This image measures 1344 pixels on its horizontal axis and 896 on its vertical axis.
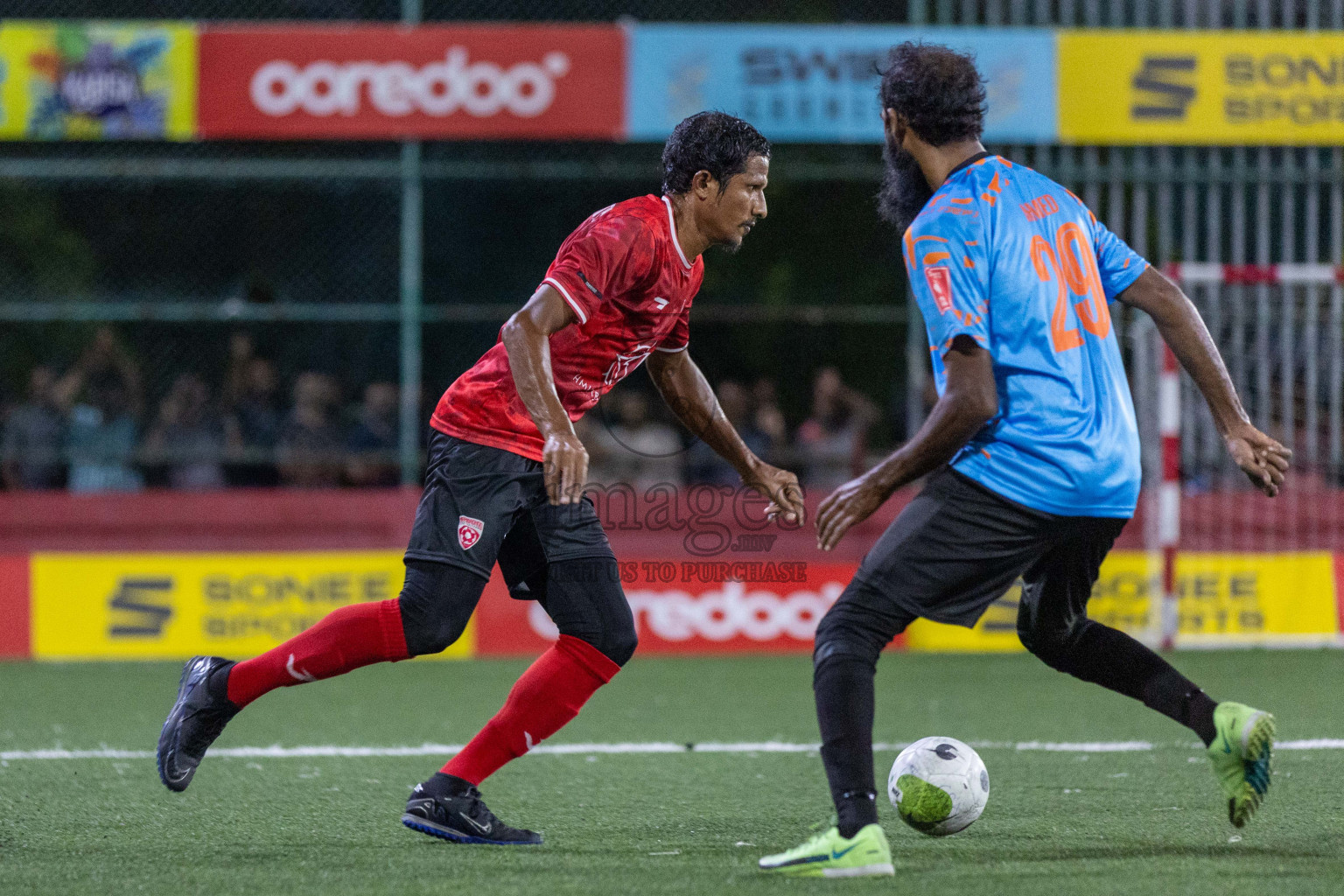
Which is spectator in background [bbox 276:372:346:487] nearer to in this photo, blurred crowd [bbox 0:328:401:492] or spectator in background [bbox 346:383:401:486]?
blurred crowd [bbox 0:328:401:492]

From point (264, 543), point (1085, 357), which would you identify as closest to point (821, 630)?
point (1085, 357)

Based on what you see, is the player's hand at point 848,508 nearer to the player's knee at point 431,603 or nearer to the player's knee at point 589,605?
the player's knee at point 589,605

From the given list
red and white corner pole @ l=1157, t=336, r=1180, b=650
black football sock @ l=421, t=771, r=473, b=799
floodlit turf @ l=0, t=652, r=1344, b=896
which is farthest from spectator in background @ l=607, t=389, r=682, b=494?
black football sock @ l=421, t=771, r=473, b=799

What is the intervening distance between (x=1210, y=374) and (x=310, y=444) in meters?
7.98

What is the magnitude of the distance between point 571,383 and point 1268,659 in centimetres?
629

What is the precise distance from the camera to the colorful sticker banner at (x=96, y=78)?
1057 centimetres

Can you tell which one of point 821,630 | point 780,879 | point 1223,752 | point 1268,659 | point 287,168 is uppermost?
point 287,168

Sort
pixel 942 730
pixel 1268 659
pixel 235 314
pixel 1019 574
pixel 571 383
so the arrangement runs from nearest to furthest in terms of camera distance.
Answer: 1. pixel 1019 574
2. pixel 571 383
3. pixel 942 730
4. pixel 1268 659
5. pixel 235 314

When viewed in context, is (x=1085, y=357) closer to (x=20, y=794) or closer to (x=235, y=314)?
(x=20, y=794)

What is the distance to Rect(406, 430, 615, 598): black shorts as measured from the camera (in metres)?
4.42

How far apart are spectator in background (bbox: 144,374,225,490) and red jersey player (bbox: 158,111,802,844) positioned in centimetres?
677

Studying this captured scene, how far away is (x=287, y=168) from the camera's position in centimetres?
1105

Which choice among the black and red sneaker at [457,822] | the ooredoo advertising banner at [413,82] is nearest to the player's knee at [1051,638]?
A: the black and red sneaker at [457,822]

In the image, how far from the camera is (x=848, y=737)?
3789mm
